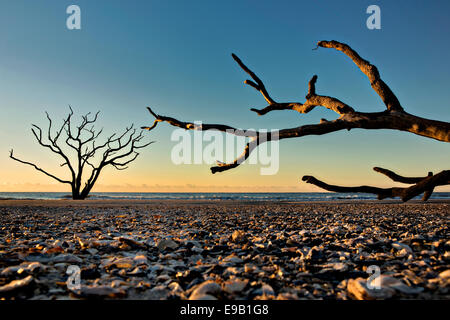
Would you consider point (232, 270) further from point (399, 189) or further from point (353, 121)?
point (353, 121)

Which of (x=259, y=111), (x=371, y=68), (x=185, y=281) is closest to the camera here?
(x=185, y=281)

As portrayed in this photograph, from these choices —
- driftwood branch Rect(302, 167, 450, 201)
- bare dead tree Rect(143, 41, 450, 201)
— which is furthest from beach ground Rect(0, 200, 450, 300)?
bare dead tree Rect(143, 41, 450, 201)

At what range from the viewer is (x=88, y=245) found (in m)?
3.29

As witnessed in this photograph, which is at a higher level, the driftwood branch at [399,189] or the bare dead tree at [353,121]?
the bare dead tree at [353,121]

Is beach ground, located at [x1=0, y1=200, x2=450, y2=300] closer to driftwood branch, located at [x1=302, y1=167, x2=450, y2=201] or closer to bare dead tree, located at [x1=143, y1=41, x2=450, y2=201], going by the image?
driftwood branch, located at [x1=302, y1=167, x2=450, y2=201]

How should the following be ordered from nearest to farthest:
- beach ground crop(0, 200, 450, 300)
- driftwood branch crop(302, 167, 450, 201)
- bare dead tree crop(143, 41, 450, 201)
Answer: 1. beach ground crop(0, 200, 450, 300)
2. driftwood branch crop(302, 167, 450, 201)
3. bare dead tree crop(143, 41, 450, 201)

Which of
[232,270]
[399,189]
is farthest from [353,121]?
[232,270]

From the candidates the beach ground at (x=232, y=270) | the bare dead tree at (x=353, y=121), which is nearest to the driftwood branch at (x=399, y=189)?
the bare dead tree at (x=353, y=121)

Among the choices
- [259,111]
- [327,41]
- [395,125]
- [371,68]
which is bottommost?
[395,125]

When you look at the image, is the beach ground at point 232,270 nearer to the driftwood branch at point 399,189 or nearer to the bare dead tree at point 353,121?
the driftwood branch at point 399,189

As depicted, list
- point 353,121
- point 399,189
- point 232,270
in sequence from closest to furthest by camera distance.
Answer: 1. point 232,270
2. point 399,189
3. point 353,121

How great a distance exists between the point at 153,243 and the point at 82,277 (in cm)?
131
